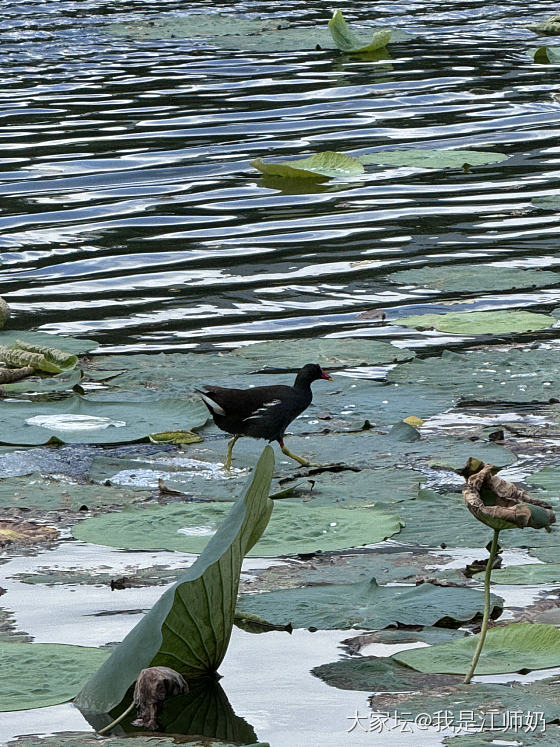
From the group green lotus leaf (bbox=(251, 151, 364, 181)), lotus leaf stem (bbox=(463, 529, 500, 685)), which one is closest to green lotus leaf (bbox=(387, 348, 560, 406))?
lotus leaf stem (bbox=(463, 529, 500, 685))

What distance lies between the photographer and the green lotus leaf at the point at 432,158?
414 inches

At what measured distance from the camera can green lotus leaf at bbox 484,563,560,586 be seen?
3951mm

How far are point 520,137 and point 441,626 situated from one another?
8.50 metres

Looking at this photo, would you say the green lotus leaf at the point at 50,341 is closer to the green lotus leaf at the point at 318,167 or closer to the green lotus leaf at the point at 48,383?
the green lotus leaf at the point at 48,383

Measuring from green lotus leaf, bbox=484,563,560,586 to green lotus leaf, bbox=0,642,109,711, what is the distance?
3.77 feet

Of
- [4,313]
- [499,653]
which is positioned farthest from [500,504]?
[4,313]

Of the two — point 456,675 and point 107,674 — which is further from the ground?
point 107,674

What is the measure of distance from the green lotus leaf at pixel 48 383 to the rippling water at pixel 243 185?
25.4 inches

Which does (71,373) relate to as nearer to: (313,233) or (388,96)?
(313,233)

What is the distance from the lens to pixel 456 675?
3328mm

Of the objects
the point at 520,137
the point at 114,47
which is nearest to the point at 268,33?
the point at 114,47

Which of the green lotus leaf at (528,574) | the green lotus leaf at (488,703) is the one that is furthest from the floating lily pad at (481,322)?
the green lotus leaf at (488,703)

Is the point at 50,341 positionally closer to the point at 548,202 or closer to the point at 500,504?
the point at 548,202

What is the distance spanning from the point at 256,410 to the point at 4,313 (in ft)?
7.78
